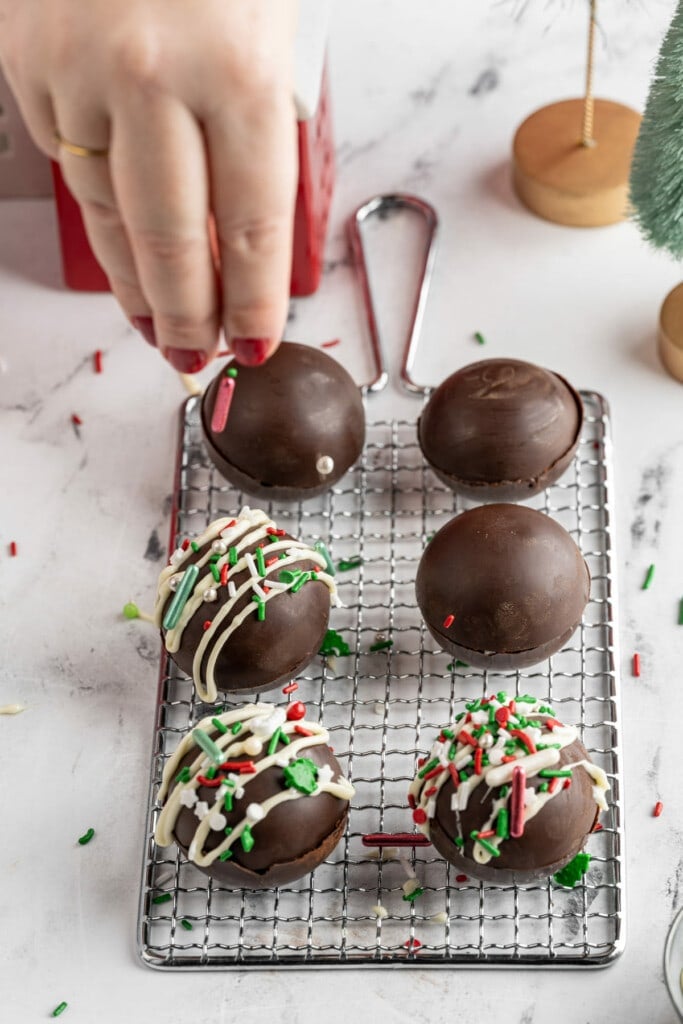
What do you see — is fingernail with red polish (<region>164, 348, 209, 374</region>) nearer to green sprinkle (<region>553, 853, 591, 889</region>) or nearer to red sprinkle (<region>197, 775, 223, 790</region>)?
red sprinkle (<region>197, 775, 223, 790</region>)

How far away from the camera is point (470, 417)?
167cm

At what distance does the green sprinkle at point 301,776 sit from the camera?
54.7 inches

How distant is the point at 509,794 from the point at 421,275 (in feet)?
3.25

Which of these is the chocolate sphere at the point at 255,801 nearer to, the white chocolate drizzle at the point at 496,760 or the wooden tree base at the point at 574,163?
the white chocolate drizzle at the point at 496,760

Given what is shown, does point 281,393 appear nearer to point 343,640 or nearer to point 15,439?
point 343,640

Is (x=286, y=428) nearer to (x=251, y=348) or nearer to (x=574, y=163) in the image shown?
(x=251, y=348)

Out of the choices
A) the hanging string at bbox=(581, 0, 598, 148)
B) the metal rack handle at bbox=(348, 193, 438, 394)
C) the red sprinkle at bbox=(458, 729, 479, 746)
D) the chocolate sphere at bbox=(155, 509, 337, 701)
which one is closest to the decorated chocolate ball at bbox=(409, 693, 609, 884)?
the red sprinkle at bbox=(458, 729, 479, 746)

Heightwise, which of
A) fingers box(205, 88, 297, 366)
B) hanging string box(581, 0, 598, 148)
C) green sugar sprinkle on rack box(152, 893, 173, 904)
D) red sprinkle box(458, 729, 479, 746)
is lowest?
green sugar sprinkle on rack box(152, 893, 173, 904)

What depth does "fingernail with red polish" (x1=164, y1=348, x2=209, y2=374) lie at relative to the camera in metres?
1.17

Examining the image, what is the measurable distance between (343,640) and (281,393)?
1.12ft

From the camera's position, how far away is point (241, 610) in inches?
59.8

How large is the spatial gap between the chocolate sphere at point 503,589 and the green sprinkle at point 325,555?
0.15m

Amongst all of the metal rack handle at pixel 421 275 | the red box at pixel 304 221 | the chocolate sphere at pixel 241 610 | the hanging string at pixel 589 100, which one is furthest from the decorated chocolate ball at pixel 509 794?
the hanging string at pixel 589 100

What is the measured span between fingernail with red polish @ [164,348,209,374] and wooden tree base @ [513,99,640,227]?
1056mm
